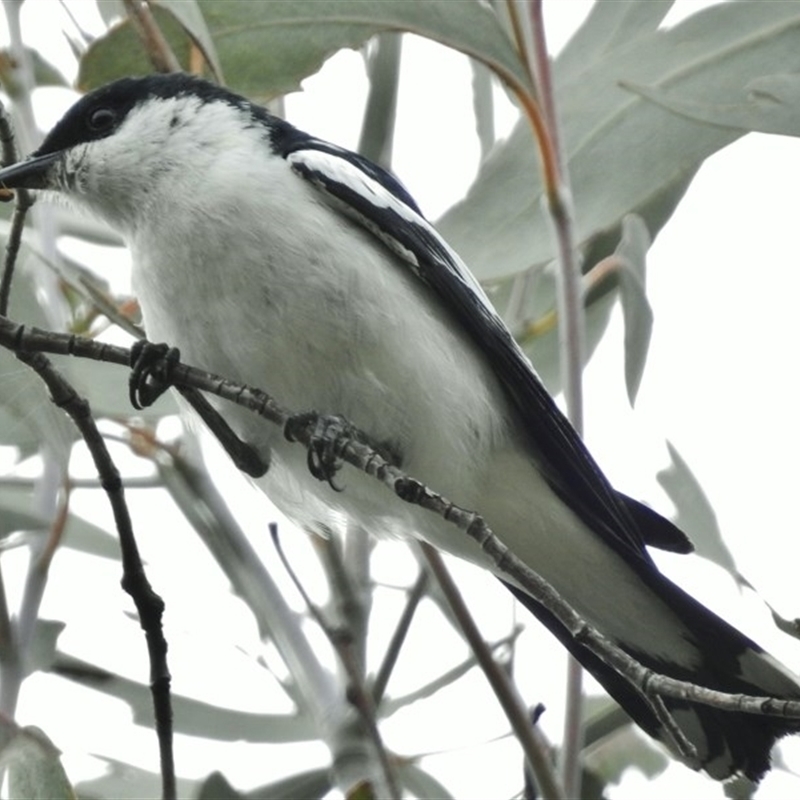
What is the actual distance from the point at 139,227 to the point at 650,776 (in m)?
1.26

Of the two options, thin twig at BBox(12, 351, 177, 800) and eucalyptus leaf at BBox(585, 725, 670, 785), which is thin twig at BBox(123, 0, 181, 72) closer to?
thin twig at BBox(12, 351, 177, 800)

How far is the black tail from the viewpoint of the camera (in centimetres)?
231

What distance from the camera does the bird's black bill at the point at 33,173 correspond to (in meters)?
2.42

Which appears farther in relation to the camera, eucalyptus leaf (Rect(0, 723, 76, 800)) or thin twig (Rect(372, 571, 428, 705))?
thin twig (Rect(372, 571, 428, 705))

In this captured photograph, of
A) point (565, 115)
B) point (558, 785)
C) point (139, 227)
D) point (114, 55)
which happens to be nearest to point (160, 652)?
point (558, 785)

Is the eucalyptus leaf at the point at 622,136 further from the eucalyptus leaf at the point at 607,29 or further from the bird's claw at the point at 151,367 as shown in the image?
the bird's claw at the point at 151,367

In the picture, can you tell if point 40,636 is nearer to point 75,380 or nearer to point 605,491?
point 75,380

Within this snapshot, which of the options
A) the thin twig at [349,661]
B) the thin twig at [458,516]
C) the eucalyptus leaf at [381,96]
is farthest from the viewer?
the eucalyptus leaf at [381,96]

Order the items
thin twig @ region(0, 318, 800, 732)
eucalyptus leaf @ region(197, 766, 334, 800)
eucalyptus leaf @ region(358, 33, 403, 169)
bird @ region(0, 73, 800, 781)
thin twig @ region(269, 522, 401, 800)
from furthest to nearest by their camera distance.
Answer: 1. eucalyptus leaf @ region(358, 33, 403, 169)
2. eucalyptus leaf @ region(197, 766, 334, 800)
3. bird @ region(0, 73, 800, 781)
4. thin twig @ region(269, 522, 401, 800)
5. thin twig @ region(0, 318, 800, 732)

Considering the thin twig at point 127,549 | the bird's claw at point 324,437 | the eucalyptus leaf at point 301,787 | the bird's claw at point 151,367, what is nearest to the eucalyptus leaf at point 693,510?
the bird's claw at point 324,437

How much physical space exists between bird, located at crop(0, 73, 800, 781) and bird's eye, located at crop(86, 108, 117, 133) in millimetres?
42

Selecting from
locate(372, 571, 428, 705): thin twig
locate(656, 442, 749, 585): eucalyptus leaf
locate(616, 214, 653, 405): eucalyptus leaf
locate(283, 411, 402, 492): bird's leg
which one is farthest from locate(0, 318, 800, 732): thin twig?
locate(656, 442, 749, 585): eucalyptus leaf

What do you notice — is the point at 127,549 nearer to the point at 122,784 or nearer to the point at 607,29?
the point at 122,784

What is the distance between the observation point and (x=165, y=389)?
2.20m
